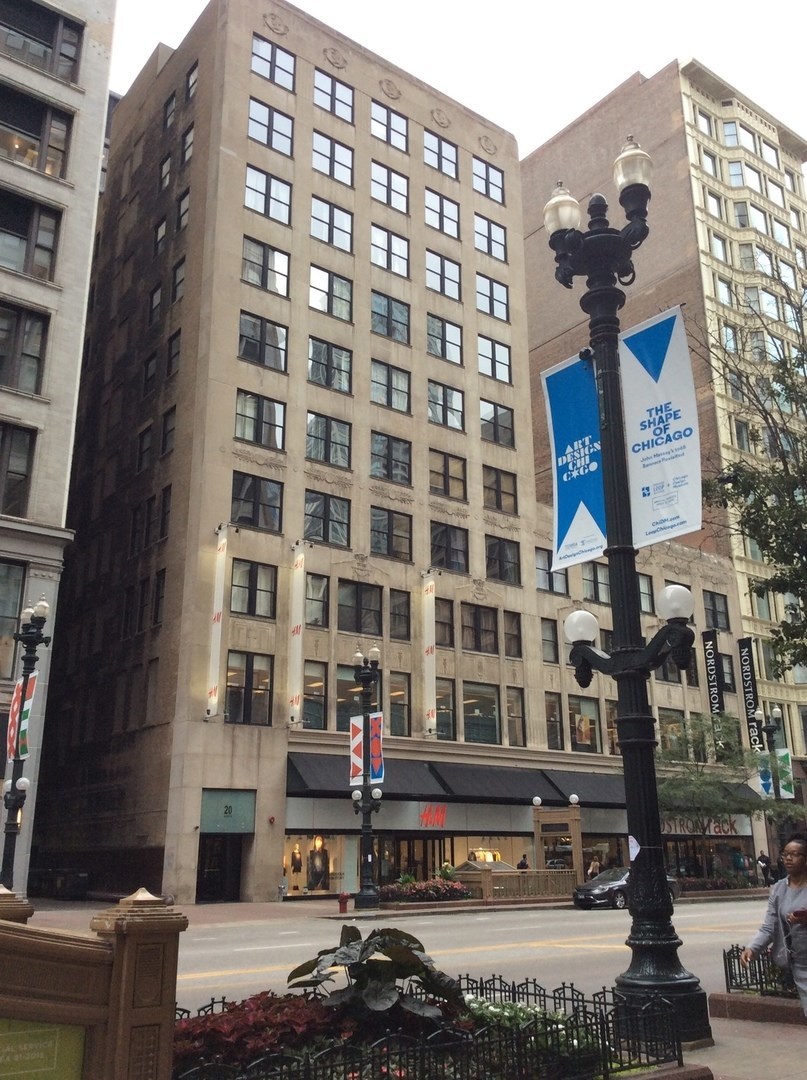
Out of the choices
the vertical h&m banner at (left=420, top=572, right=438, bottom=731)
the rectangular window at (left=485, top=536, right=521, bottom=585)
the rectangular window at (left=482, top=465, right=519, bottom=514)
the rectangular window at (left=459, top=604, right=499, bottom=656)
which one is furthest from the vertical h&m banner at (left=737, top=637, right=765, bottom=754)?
the vertical h&m banner at (left=420, top=572, right=438, bottom=731)

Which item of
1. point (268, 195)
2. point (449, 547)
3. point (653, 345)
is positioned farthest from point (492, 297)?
point (653, 345)

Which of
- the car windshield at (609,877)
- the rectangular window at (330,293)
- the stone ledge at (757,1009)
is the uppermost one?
the rectangular window at (330,293)

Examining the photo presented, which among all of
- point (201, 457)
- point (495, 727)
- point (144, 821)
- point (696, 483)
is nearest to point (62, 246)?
point (201, 457)

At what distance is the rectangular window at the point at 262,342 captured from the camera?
4109 centimetres

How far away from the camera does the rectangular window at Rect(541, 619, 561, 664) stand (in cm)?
4828

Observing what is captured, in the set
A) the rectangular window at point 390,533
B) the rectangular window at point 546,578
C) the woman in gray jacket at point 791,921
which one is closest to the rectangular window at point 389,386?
the rectangular window at point 390,533

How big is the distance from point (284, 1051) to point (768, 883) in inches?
1885

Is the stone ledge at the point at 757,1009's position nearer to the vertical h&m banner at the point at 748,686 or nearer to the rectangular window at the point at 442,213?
the rectangular window at the point at 442,213

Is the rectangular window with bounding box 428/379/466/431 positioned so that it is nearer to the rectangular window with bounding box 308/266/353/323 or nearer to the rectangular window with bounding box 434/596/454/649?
the rectangular window with bounding box 308/266/353/323

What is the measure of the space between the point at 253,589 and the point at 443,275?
2103 cm

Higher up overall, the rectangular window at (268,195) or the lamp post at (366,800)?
the rectangular window at (268,195)

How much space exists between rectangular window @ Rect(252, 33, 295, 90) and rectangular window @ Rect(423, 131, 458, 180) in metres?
8.48

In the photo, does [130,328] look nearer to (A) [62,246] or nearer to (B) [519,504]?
(A) [62,246]

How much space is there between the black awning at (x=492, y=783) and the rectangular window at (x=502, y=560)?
9116mm
